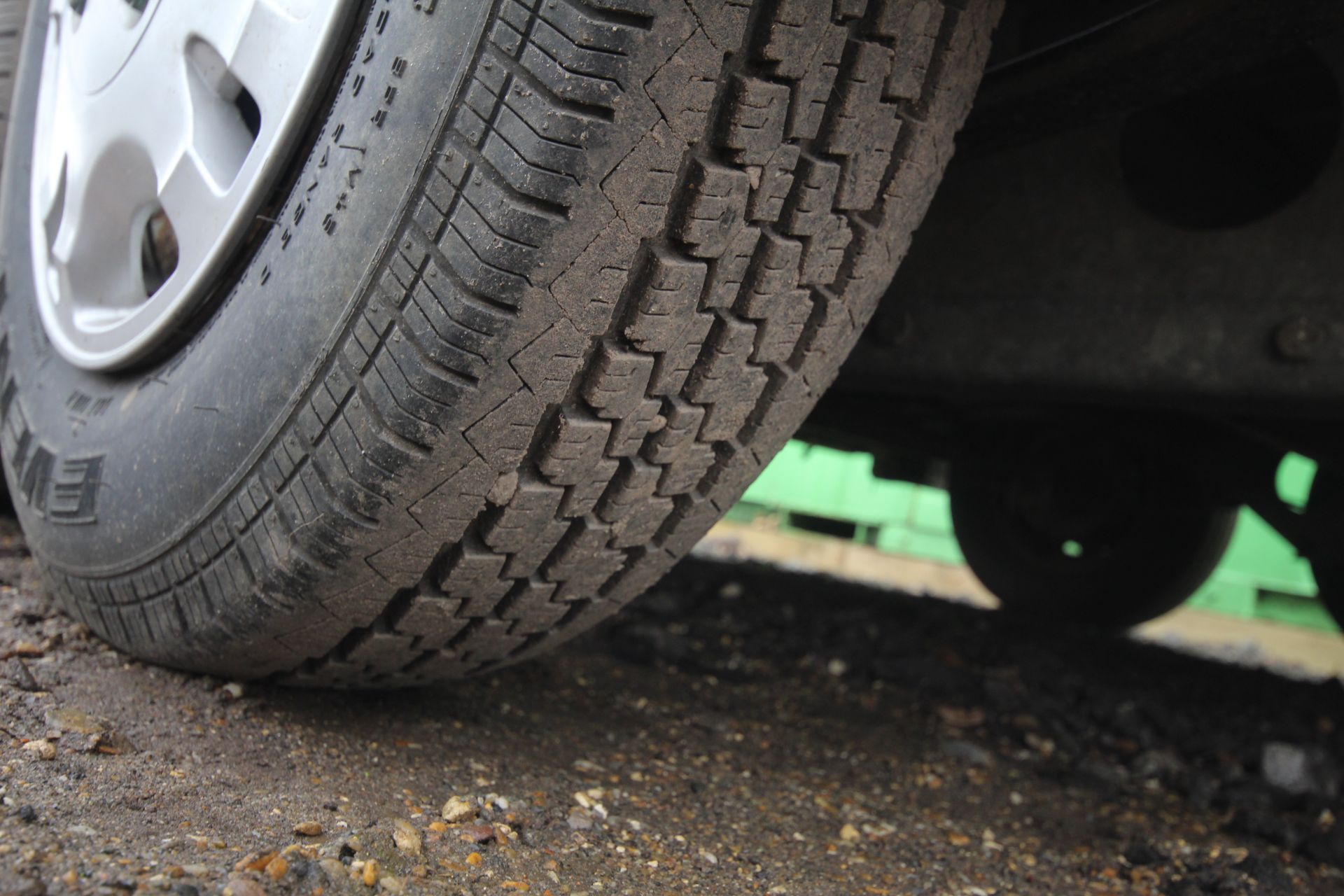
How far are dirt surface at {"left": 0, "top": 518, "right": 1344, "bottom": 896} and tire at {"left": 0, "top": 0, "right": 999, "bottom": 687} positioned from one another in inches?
4.9

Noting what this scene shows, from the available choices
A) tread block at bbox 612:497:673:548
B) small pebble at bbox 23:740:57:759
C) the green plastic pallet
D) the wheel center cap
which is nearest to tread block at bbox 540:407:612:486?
tread block at bbox 612:497:673:548

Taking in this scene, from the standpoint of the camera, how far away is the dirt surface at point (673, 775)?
904mm

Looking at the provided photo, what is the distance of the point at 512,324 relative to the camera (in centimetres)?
85

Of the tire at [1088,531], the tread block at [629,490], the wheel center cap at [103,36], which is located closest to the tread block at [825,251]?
the tread block at [629,490]

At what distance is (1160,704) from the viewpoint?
6.53 ft

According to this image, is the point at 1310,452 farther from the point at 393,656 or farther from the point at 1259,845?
the point at 393,656

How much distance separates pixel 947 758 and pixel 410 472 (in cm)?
109

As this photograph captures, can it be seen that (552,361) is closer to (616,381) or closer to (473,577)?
(616,381)

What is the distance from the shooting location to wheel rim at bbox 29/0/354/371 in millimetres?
980

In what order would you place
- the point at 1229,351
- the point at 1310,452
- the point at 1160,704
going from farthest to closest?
the point at 1160,704 < the point at 1310,452 < the point at 1229,351

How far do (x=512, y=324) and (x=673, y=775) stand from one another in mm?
702

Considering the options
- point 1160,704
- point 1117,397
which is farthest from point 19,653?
point 1160,704

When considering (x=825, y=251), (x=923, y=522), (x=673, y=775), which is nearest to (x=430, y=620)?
(x=673, y=775)

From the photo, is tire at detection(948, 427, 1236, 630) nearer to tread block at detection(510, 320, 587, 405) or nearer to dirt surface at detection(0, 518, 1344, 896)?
dirt surface at detection(0, 518, 1344, 896)
